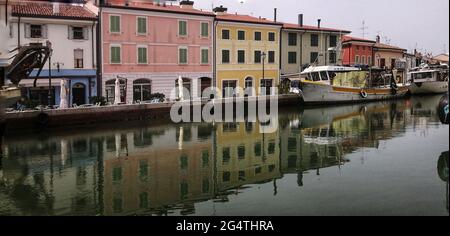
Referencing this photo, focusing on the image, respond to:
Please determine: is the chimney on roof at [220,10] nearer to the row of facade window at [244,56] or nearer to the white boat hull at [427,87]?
the row of facade window at [244,56]

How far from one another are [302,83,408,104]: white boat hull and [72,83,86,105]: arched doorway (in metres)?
20.9

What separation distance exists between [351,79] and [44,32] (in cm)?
3305

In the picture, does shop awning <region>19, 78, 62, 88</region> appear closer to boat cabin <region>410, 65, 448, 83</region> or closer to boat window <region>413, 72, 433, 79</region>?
boat cabin <region>410, 65, 448, 83</region>

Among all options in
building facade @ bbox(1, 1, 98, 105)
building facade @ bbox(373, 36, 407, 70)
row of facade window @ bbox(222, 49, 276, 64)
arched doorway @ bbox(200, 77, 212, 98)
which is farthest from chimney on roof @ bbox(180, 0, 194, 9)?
building facade @ bbox(373, 36, 407, 70)

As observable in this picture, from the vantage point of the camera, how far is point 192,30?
144 feet

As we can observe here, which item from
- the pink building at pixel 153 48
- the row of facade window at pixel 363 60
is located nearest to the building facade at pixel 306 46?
the row of facade window at pixel 363 60

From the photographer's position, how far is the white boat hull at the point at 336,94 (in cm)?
4750

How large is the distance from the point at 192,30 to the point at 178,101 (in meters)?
9.50

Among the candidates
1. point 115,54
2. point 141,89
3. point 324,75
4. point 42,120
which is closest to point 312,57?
point 324,75

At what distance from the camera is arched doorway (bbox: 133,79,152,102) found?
40.4 meters

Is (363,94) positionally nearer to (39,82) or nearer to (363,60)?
(363,60)

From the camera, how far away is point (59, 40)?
36250 mm

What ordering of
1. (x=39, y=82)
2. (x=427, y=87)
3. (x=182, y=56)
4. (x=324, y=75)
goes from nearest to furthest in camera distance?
1. (x=39, y=82)
2. (x=182, y=56)
3. (x=324, y=75)
4. (x=427, y=87)

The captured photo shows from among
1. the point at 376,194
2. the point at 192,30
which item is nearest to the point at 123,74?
the point at 192,30
